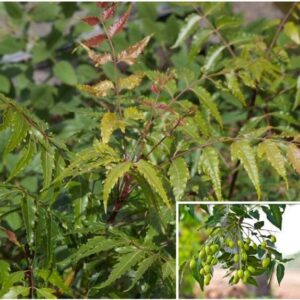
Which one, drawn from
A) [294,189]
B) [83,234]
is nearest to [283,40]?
[294,189]

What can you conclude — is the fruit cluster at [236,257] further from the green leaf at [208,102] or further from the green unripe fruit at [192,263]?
the green leaf at [208,102]

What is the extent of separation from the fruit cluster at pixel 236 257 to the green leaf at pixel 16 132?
0.39 m

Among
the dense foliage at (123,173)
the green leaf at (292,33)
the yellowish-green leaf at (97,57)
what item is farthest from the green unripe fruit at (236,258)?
the green leaf at (292,33)

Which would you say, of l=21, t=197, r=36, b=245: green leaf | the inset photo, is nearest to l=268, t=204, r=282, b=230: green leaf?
the inset photo

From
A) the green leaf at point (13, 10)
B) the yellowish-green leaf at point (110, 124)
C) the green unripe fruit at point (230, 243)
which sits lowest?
the green unripe fruit at point (230, 243)

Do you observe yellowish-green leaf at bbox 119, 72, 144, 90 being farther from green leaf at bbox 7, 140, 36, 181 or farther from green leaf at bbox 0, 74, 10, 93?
green leaf at bbox 0, 74, 10, 93

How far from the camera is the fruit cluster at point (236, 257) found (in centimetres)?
129

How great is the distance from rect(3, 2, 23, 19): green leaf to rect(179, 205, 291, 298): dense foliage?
67.4 inches

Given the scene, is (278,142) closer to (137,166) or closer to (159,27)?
(137,166)

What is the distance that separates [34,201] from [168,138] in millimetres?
324

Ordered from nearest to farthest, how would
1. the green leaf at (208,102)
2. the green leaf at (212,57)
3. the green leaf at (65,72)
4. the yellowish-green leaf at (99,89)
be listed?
1. the yellowish-green leaf at (99,89)
2. the green leaf at (208,102)
3. the green leaf at (212,57)
4. the green leaf at (65,72)

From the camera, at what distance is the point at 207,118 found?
6.84ft

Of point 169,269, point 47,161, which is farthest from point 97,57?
point 169,269

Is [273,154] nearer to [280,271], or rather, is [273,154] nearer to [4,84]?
[280,271]
